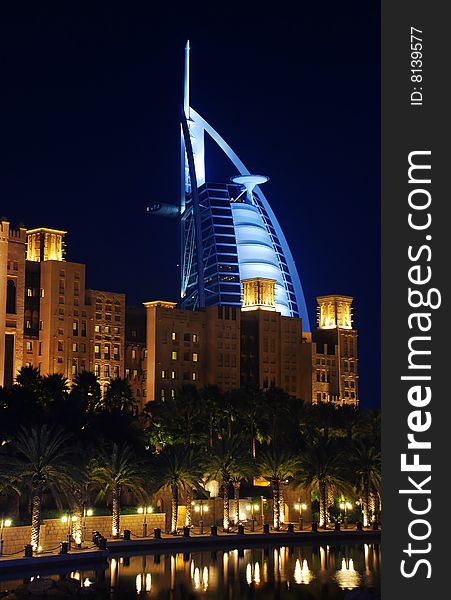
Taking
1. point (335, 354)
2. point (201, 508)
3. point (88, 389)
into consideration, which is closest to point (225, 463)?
point (201, 508)

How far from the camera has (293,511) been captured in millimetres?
84125

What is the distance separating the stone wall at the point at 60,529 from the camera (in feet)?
190

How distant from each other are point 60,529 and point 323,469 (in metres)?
22.0

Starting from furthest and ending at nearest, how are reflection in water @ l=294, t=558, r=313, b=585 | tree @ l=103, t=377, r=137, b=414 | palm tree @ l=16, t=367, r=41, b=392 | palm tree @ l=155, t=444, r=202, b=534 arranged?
tree @ l=103, t=377, r=137, b=414 → palm tree @ l=16, t=367, r=41, b=392 → palm tree @ l=155, t=444, r=202, b=534 → reflection in water @ l=294, t=558, r=313, b=585

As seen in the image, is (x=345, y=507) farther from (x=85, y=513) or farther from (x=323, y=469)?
(x=85, y=513)

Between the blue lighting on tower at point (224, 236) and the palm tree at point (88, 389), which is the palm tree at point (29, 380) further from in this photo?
the blue lighting on tower at point (224, 236)

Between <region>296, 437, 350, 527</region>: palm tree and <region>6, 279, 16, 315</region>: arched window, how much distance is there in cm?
5038

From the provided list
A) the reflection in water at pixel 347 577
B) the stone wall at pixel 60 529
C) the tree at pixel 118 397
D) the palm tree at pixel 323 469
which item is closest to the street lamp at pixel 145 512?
the stone wall at pixel 60 529

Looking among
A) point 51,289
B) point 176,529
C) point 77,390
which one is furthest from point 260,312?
point 176,529

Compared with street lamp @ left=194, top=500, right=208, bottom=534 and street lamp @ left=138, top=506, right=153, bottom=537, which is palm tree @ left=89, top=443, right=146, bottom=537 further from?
street lamp @ left=194, top=500, right=208, bottom=534

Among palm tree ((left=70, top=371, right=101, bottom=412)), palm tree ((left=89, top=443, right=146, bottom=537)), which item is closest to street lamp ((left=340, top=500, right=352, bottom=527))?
palm tree ((left=89, top=443, right=146, bottom=537))

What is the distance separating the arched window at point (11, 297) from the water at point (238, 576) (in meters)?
61.1

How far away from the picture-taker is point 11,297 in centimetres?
11956

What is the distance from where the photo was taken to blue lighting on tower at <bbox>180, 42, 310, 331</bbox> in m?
172
